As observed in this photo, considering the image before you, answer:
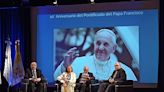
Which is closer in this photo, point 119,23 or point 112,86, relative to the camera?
point 112,86

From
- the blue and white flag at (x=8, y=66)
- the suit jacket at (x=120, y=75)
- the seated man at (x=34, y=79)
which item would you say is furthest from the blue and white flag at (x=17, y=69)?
the suit jacket at (x=120, y=75)

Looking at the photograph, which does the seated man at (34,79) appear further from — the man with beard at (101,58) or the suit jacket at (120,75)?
the suit jacket at (120,75)

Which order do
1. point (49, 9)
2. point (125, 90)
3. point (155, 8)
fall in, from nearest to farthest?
point (125, 90), point (155, 8), point (49, 9)

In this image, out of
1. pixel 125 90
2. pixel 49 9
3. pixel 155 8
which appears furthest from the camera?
pixel 49 9

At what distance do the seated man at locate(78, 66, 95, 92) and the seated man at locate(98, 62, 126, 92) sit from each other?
38 centimetres

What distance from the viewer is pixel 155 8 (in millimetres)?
11055

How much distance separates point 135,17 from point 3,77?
4226 millimetres

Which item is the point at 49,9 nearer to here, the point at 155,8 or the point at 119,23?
the point at 119,23

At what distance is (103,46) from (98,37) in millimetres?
288

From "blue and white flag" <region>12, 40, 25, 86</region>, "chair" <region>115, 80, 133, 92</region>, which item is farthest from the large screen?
"chair" <region>115, 80, 133, 92</region>

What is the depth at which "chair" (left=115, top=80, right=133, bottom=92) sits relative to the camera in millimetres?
10039

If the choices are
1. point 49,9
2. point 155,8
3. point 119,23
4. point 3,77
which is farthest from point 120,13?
point 3,77

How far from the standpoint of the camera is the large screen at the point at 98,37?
11.1 meters

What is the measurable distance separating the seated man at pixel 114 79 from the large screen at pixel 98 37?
0.87 meters
